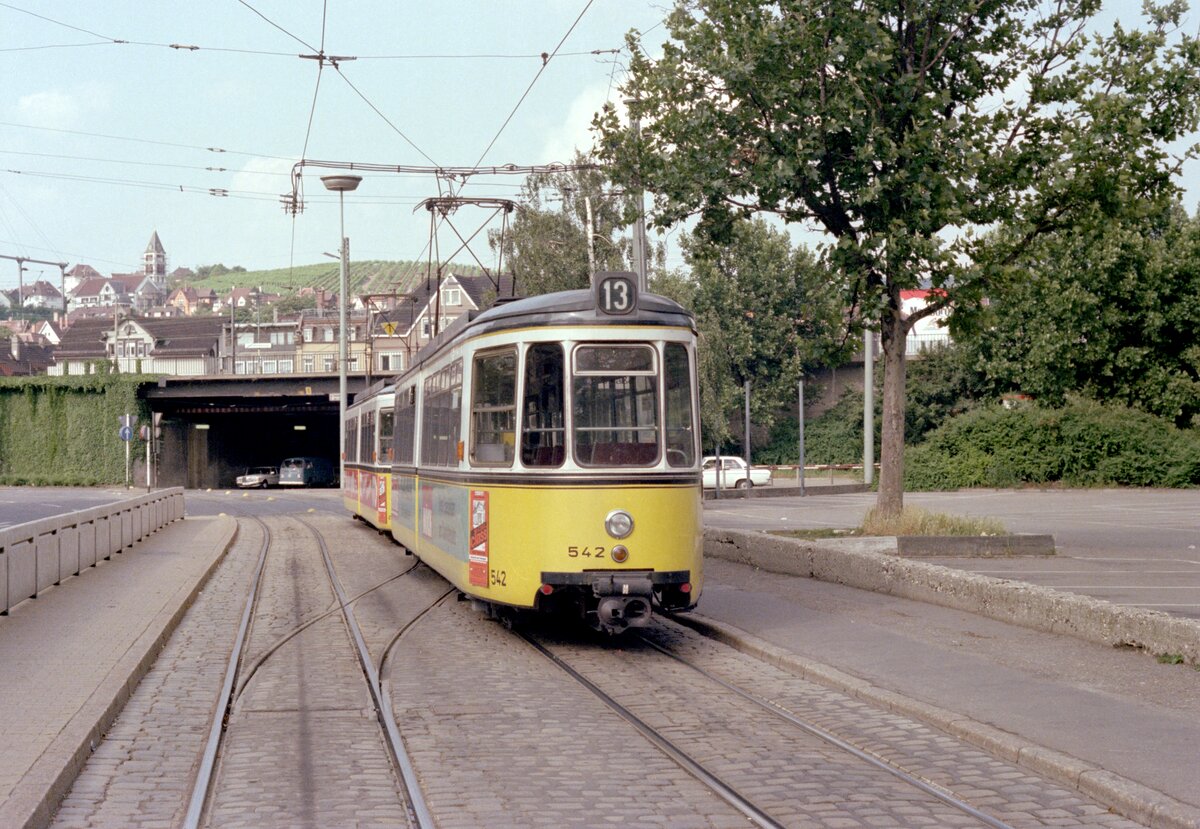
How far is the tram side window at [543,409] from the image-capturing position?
463 inches

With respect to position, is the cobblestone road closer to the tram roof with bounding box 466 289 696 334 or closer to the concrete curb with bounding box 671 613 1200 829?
the concrete curb with bounding box 671 613 1200 829

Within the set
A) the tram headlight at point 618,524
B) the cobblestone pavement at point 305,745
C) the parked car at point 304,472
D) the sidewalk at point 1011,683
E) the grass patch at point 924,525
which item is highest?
the parked car at point 304,472

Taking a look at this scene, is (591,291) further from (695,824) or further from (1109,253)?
(1109,253)

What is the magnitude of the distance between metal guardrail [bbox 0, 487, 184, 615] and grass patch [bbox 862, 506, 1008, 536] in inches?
416

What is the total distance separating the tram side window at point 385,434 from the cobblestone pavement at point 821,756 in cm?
1241

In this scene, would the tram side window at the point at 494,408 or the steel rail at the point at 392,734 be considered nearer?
the steel rail at the point at 392,734

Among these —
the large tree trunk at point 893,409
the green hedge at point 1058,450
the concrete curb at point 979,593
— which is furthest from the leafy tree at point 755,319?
the concrete curb at point 979,593

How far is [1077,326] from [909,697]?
135 ft

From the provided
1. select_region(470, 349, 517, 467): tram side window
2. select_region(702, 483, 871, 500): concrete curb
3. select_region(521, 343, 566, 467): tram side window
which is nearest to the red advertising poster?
select_region(470, 349, 517, 467): tram side window

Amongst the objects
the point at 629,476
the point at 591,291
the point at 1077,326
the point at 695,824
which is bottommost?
the point at 695,824

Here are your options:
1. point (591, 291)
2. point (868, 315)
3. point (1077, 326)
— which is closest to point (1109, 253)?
point (1077, 326)

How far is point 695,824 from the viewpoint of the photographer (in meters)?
6.47

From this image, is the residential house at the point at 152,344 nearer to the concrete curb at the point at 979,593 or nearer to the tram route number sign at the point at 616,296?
the concrete curb at the point at 979,593

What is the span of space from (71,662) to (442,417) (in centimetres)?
505
